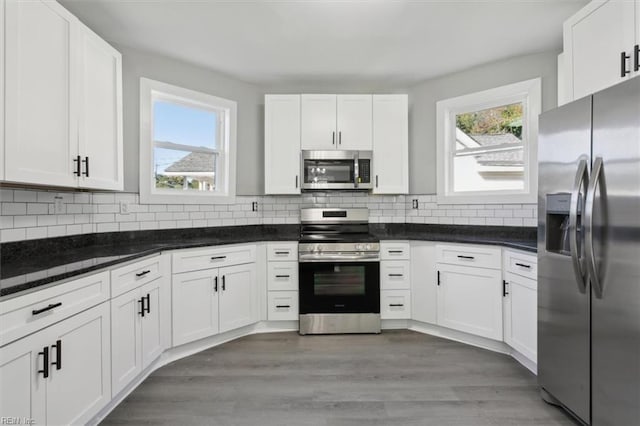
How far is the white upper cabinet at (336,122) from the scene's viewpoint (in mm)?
3553

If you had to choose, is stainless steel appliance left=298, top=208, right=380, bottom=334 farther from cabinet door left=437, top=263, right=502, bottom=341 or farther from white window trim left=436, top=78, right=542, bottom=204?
white window trim left=436, top=78, right=542, bottom=204

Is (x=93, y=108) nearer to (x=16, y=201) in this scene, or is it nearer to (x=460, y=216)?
(x=16, y=201)

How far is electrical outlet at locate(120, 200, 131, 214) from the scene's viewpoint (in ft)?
9.28

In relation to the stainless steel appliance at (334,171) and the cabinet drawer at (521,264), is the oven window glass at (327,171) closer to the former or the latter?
the stainless steel appliance at (334,171)

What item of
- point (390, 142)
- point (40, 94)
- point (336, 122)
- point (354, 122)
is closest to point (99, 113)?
point (40, 94)

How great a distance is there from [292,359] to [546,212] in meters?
2.10

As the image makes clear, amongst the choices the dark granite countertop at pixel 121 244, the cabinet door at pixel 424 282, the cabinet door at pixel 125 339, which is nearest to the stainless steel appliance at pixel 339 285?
the dark granite countertop at pixel 121 244

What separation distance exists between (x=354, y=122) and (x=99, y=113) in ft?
7.66

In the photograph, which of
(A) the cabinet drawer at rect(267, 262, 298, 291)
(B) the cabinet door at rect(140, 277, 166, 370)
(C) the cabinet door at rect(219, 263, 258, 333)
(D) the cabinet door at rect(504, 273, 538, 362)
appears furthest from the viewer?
(A) the cabinet drawer at rect(267, 262, 298, 291)

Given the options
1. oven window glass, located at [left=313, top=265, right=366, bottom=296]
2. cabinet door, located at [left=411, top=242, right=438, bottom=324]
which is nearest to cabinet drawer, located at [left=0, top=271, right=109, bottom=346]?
oven window glass, located at [left=313, top=265, right=366, bottom=296]

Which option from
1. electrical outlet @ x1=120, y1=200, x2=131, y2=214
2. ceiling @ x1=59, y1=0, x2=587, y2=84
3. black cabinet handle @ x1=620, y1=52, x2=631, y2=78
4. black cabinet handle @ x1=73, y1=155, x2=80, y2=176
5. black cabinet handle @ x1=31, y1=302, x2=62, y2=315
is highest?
ceiling @ x1=59, y1=0, x2=587, y2=84

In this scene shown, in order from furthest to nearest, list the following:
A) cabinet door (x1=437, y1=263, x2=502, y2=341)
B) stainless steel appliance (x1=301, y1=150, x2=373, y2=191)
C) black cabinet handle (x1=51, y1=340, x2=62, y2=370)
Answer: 1. stainless steel appliance (x1=301, y1=150, x2=373, y2=191)
2. cabinet door (x1=437, y1=263, x2=502, y2=341)
3. black cabinet handle (x1=51, y1=340, x2=62, y2=370)

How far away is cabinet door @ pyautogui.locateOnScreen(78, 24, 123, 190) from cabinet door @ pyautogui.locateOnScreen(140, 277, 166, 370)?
79 cm

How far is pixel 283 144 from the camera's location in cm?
355
